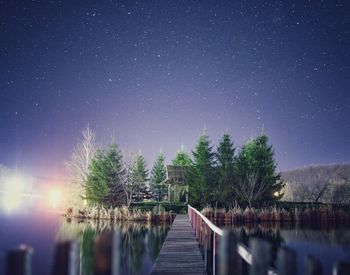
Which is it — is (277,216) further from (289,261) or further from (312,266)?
(312,266)

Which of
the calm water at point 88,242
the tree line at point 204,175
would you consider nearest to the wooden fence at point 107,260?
the calm water at point 88,242

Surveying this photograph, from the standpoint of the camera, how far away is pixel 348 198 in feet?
144

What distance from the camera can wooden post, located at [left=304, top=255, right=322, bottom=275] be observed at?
1.95 metres

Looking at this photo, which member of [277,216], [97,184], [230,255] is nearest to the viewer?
[230,255]

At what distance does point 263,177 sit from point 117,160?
55.6 ft

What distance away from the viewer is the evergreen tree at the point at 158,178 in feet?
177

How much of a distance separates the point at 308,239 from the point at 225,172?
606 inches

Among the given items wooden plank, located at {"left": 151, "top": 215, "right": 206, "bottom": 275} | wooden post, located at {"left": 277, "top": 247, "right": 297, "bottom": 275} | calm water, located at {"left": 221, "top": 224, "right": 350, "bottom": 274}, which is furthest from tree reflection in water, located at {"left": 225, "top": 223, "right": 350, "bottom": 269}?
wooden post, located at {"left": 277, "top": 247, "right": 297, "bottom": 275}

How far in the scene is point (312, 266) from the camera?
1958mm

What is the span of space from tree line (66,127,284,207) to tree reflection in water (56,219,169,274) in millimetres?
8060

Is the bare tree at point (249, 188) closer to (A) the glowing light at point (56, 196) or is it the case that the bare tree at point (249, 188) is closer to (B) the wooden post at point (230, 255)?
(A) the glowing light at point (56, 196)

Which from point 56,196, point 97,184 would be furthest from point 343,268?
point 56,196

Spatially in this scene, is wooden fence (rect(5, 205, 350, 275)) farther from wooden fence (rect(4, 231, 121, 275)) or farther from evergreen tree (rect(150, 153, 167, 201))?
evergreen tree (rect(150, 153, 167, 201))

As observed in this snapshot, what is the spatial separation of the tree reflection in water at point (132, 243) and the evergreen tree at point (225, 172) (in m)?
9.79
